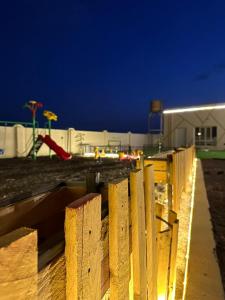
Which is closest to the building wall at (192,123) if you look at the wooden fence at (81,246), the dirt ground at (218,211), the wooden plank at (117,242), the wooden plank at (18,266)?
the dirt ground at (218,211)

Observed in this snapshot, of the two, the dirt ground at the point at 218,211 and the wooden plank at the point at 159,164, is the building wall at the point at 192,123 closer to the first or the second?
the dirt ground at the point at 218,211

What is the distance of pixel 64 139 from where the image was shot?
22.3 m

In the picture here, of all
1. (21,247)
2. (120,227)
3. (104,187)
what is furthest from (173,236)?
(21,247)

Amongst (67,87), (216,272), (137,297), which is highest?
(67,87)

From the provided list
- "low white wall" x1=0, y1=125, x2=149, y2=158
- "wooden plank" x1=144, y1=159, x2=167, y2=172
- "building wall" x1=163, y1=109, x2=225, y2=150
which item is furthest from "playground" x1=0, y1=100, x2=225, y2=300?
"building wall" x1=163, y1=109, x2=225, y2=150

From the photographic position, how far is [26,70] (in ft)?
202

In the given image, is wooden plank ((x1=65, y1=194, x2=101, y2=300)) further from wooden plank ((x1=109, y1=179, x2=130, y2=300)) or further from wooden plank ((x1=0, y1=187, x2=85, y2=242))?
wooden plank ((x1=0, y1=187, x2=85, y2=242))

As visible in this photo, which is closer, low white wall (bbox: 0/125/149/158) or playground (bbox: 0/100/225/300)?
playground (bbox: 0/100/225/300)

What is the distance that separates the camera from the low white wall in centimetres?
1780

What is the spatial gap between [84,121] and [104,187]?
8668cm

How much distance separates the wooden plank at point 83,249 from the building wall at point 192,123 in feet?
87.3

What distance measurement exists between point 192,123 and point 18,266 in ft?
92.0

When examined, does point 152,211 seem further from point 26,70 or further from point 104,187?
point 26,70

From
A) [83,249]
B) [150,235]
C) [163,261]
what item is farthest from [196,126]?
[83,249]
